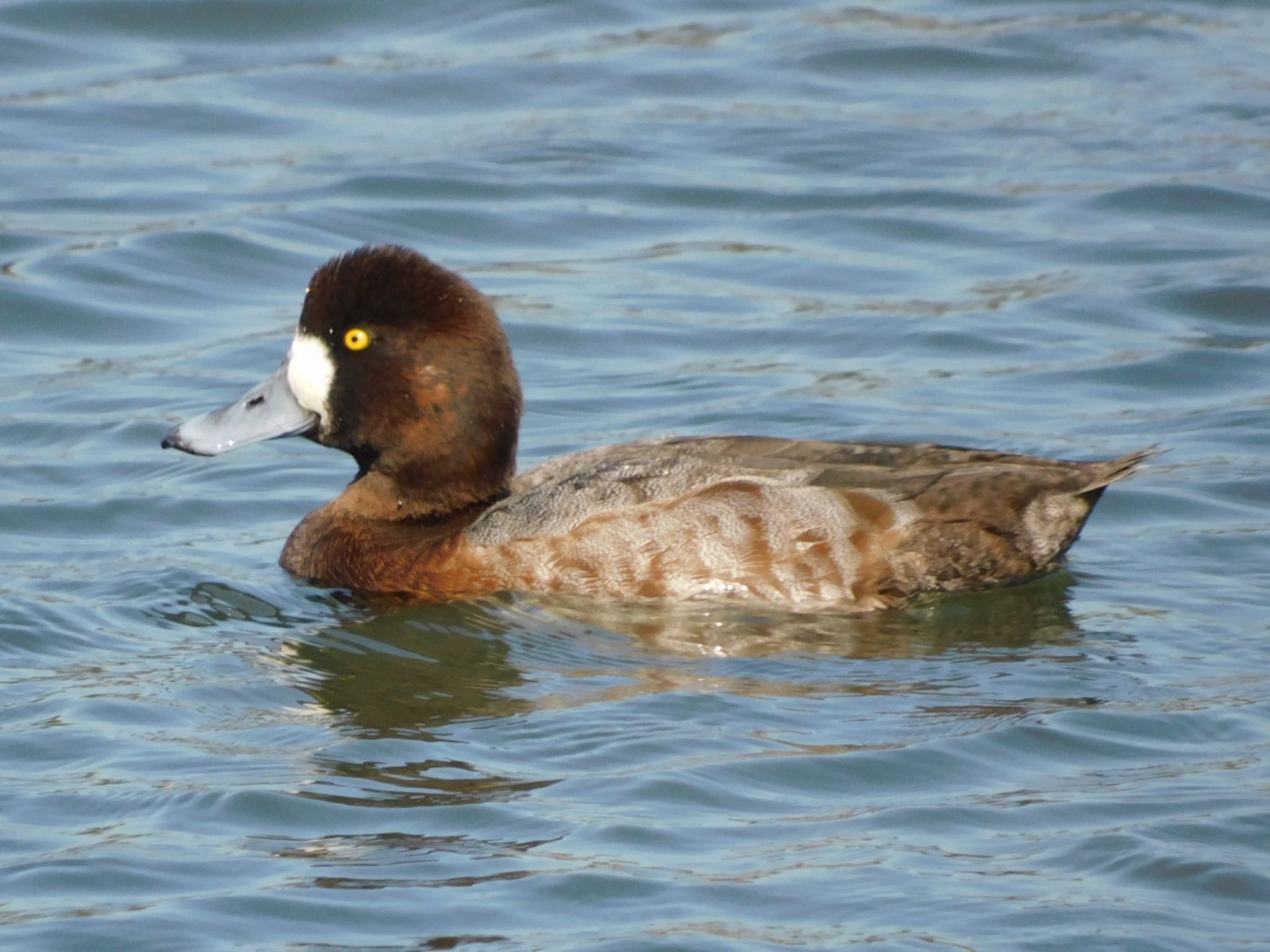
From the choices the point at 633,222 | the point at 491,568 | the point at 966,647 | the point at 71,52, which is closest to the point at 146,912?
the point at 491,568

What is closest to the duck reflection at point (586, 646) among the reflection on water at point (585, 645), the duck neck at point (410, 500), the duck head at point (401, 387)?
the reflection on water at point (585, 645)

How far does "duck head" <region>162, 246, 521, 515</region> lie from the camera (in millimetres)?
7219

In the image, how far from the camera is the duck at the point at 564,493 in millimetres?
6973

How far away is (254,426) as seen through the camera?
7477 mm

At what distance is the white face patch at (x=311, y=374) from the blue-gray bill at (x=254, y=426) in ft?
0.11

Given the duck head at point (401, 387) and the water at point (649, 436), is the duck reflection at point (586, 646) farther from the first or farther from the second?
the duck head at point (401, 387)

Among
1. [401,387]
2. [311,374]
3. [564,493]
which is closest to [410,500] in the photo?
[401,387]

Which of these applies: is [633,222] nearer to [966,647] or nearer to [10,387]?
[10,387]

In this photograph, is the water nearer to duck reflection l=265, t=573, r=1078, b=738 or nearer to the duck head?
duck reflection l=265, t=573, r=1078, b=738

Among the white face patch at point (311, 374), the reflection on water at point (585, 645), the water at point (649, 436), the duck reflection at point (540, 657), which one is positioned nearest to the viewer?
the water at point (649, 436)

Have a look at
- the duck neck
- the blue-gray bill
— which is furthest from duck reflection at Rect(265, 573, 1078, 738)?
the blue-gray bill

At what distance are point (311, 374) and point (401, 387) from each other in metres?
0.32

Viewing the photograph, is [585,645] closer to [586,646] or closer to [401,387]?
[586,646]

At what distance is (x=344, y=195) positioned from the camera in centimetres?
1207
